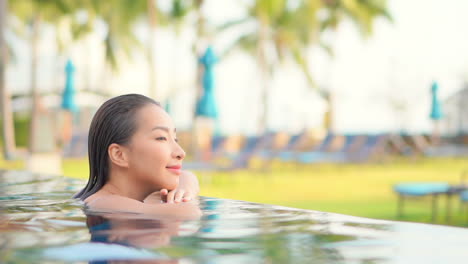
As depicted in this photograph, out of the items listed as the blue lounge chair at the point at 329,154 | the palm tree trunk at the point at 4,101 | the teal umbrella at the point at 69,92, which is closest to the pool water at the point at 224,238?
the palm tree trunk at the point at 4,101

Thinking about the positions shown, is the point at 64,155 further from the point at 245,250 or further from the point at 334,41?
the point at 245,250

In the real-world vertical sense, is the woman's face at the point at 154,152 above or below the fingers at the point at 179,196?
above

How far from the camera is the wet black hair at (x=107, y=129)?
1.94 m

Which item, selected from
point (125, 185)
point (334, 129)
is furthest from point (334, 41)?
point (125, 185)

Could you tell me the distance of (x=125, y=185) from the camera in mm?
1973

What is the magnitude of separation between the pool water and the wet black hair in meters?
0.24

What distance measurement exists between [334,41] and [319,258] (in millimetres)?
26840

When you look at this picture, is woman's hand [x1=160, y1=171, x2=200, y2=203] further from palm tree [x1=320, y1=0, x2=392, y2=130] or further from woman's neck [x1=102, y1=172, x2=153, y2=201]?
palm tree [x1=320, y1=0, x2=392, y2=130]

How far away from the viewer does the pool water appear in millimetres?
Result: 1045

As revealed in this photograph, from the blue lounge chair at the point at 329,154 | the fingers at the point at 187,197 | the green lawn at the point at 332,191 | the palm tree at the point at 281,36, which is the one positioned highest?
the palm tree at the point at 281,36

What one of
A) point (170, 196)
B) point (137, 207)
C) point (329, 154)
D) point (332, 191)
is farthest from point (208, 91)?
point (137, 207)

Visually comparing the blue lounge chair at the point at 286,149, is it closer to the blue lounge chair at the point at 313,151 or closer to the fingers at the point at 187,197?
the blue lounge chair at the point at 313,151

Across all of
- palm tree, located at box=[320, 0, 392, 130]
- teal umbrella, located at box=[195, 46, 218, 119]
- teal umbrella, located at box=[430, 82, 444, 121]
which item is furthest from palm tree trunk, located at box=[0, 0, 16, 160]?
palm tree, located at box=[320, 0, 392, 130]

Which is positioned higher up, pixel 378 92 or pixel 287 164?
pixel 378 92
